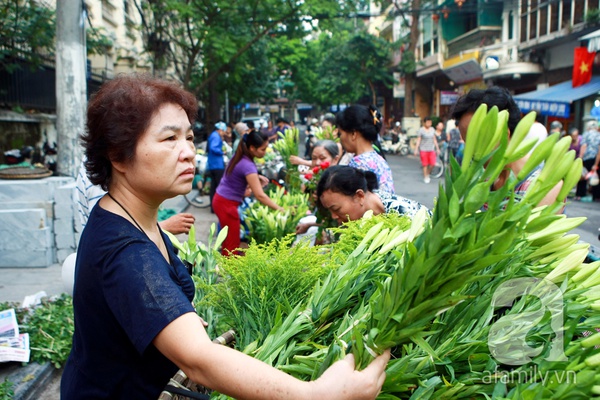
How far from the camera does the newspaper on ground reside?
3.54 m

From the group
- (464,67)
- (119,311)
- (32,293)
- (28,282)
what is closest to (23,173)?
(28,282)

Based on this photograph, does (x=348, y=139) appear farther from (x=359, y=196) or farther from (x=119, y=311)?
(x=119, y=311)

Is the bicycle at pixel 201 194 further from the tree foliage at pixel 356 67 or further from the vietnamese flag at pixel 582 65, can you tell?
the tree foliage at pixel 356 67

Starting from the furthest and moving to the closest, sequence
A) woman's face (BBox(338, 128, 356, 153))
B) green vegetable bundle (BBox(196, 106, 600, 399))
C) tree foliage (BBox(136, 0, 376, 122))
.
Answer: tree foliage (BBox(136, 0, 376, 122))
woman's face (BBox(338, 128, 356, 153))
green vegetable bundle (BBox(196, 106, 600, 399))

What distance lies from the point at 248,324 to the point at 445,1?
76.6 feet

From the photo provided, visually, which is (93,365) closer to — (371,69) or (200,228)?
(200,228)

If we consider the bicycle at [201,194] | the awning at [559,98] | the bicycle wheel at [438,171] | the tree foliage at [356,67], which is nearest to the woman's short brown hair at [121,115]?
the bicycle at [201,194]

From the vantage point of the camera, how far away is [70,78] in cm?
614

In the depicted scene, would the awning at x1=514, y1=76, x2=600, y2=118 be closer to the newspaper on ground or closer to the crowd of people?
the newspaper on ground

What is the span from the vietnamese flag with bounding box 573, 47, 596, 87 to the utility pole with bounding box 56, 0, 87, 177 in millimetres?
13083

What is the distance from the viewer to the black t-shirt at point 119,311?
121cm

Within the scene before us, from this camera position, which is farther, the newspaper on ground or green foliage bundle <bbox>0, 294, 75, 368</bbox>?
green foliage bundle <bbox>0, 294, 75, 368</bbox>

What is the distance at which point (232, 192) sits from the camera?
534 cm

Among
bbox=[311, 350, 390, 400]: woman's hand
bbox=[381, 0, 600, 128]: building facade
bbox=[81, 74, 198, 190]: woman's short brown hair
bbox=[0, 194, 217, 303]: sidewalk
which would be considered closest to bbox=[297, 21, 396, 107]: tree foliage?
bbox=[381, 0, 600, 128]: building facade
